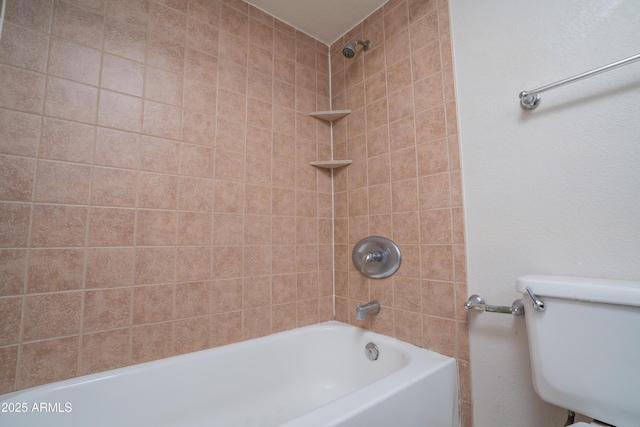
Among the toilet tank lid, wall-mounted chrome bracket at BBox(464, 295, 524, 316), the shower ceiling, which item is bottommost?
wall-mounted chrome bracket at BBox(464, 295, 524, 316)

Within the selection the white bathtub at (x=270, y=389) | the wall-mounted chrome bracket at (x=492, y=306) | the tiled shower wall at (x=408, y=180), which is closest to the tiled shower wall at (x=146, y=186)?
the white bathtub at (x=270, y=389)

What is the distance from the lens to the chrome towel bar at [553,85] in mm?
736

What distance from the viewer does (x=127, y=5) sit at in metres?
1.13

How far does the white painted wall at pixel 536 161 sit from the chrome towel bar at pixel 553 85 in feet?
0.09

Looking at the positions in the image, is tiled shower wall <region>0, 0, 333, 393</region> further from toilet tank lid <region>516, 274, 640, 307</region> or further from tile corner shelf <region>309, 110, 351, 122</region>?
toilet tank lid <region>516, 274, 640, 307</region>

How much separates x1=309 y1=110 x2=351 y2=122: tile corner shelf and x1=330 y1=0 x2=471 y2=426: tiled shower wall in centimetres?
5

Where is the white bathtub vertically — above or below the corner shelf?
below

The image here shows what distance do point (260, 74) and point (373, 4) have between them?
0.70 meters

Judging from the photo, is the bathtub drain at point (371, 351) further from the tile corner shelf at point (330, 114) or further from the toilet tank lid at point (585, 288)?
the tile corner shelf at point (330, 114)

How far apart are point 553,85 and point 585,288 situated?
1.99 ft

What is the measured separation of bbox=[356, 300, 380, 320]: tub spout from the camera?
1.33 metres

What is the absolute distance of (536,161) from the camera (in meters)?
0.96

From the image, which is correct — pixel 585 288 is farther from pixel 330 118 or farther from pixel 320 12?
pixel 320 12

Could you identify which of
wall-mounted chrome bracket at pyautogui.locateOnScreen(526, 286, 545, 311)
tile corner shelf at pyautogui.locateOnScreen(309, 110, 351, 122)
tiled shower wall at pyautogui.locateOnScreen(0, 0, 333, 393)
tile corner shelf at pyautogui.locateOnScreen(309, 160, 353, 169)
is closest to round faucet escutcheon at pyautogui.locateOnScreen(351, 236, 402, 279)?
tiled shower wall at pyautogui.locateOnScreen(0, 0, 333, 393)
